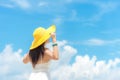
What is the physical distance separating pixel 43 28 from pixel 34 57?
0.68 m

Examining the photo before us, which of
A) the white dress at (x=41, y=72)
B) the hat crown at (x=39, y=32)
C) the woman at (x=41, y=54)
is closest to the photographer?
the woman at (x=41, y=54)

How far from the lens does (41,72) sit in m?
15.2

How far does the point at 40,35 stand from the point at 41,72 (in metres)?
0.82

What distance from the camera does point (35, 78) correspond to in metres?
15.2

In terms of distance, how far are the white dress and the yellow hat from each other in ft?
1.51

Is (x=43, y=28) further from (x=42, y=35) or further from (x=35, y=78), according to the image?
(x=35, y=78)

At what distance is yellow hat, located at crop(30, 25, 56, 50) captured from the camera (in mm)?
15141

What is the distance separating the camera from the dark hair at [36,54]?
49.4 ft

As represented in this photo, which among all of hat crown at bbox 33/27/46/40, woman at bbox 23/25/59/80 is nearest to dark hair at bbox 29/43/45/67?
woman at bbox 23/25/59/80

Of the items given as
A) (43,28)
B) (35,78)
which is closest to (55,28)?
(43,28)

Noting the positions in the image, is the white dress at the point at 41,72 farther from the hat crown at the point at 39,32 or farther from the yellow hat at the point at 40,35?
the hat crown at the point at 39,32

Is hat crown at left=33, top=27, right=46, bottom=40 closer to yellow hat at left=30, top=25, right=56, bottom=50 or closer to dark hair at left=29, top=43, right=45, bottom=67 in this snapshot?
yellow hat at left=30, top=25, right=56, bottom=50

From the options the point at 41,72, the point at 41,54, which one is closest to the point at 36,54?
the point at 41,54

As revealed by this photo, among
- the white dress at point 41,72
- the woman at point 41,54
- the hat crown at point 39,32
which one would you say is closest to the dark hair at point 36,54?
the woman at point 41,54
